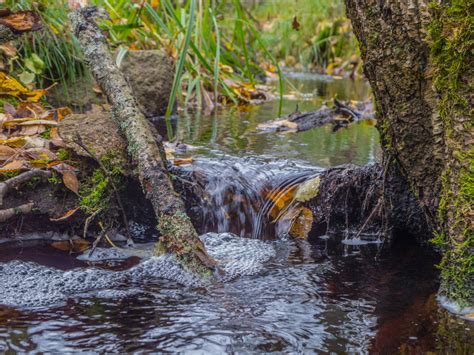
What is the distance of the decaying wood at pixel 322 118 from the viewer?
4527 millimetres

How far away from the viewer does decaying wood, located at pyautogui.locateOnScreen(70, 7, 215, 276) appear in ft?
6.40

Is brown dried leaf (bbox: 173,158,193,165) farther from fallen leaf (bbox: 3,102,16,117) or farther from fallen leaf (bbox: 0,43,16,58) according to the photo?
fallen leaf (bbox: 0,43,16,58)

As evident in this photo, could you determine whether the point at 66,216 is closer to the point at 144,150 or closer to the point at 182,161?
the point at 144,150

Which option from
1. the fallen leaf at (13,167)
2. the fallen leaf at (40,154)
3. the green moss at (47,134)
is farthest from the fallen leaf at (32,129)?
the fallen leaf at (13,167)

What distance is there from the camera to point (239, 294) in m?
1.91

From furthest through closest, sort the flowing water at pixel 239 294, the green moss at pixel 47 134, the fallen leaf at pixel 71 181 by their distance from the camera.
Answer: the green moss at pixel 47 134, the fallen leaf at pixel 71 181, the flowing water at pixel 239 294

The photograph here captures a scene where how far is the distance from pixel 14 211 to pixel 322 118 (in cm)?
316

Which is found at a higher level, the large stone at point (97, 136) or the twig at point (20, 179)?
the large stone at point (97, 136)

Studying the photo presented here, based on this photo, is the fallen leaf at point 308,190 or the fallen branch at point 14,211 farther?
the fallen leaf at point 308,190

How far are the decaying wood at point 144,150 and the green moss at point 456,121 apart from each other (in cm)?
80

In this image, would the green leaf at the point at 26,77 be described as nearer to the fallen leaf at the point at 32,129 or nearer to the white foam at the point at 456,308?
the fallen leaf at the point at 32,129

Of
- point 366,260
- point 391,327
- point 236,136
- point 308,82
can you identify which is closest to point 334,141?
point 236,136

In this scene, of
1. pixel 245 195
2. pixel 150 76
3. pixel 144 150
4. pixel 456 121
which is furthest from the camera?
pixel 150 76

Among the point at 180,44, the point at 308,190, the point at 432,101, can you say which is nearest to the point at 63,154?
the point at 308,190
